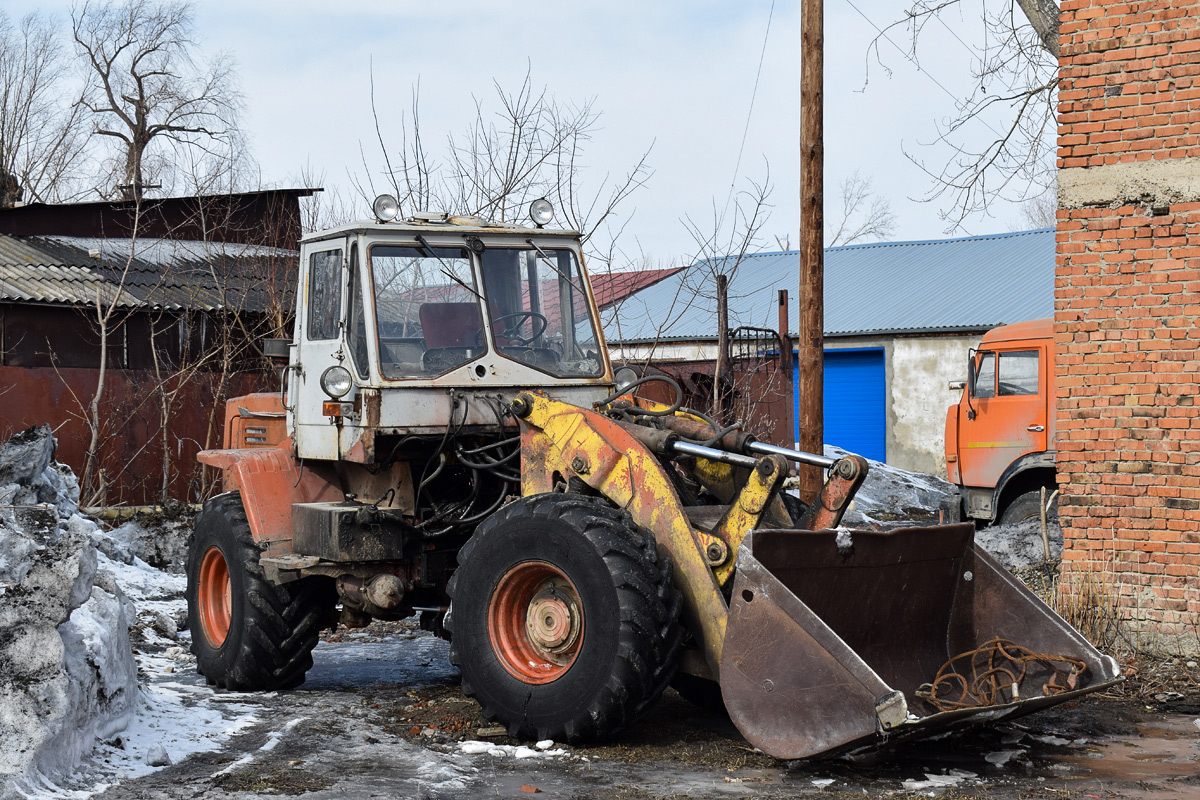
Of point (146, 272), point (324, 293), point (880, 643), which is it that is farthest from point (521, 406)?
point (146, 272)

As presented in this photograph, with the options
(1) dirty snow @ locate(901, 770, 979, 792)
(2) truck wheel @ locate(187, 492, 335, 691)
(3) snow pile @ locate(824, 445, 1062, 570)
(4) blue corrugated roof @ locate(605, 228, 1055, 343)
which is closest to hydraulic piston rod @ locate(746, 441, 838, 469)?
(1) dirty snow @ locate(901, 770, 979, 792)

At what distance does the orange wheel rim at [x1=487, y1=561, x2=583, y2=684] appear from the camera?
6168 mm

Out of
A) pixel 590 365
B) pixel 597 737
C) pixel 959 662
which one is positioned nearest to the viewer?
pixel 597 737

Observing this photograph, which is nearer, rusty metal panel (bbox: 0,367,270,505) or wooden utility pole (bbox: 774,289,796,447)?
rusty metal panel (bbox: 0,367,270,505)

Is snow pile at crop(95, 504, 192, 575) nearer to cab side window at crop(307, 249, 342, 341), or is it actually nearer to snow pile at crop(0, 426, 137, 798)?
snow pile at crop(0, 426, 137, 798)

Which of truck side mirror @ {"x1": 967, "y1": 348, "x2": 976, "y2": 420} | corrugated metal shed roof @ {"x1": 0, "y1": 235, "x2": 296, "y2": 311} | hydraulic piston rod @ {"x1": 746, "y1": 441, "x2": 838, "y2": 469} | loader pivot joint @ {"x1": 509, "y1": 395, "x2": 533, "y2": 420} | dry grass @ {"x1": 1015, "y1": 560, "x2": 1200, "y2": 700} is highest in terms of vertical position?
corrugated metal shed roof @ {"x1": 0, "y1": 235, "x2": 296, "y2": 311}

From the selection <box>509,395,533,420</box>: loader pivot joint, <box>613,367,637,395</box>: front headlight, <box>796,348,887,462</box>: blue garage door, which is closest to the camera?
<box>509,395,533,420</box>: loader pivot joint

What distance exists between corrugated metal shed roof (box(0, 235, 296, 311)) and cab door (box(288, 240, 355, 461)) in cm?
923

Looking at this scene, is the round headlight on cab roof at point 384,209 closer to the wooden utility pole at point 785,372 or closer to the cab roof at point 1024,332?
the cab roof at point 1024,332

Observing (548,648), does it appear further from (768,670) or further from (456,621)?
(768,670)

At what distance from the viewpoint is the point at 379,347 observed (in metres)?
7.20

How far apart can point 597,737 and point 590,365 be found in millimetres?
2513

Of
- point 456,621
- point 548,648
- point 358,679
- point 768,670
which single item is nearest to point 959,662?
point 768,670

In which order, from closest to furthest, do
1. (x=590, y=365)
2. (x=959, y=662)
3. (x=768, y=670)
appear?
1. (x=768, y=670)
2. (x=959, y=662)
3. (x=590, y=365)
